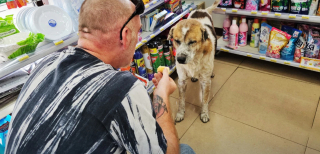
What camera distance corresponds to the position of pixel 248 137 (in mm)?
1990

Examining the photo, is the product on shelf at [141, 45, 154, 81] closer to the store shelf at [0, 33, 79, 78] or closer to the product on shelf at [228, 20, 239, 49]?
the store shelf at [0, 33, 79, 78]

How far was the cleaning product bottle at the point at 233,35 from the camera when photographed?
2922mm

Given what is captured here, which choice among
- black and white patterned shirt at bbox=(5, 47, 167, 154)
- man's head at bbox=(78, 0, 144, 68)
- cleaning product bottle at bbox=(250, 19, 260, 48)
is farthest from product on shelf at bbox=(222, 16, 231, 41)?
black and white patterned shirt at bbox=(5, 47, 167, 154)

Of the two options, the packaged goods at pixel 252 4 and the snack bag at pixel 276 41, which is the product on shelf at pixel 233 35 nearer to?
the packaged goods at pixel 252 4

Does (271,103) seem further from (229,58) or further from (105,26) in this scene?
(105,26)

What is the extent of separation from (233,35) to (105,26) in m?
2.51

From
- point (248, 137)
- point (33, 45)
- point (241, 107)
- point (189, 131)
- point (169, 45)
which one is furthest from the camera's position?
point (169, 45)

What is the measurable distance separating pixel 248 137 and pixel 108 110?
173cm

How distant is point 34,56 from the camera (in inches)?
60.2

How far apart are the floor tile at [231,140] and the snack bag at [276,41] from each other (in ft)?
3.88

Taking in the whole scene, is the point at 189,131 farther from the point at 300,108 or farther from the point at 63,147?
the point at 63,147

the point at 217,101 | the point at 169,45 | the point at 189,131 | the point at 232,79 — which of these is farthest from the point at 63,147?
the point at 232,79

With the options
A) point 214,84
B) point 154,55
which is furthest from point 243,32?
point 154,55

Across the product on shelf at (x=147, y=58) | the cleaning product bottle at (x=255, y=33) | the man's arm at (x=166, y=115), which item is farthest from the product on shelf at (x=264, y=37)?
the man's arm at (x=166, y=115)
